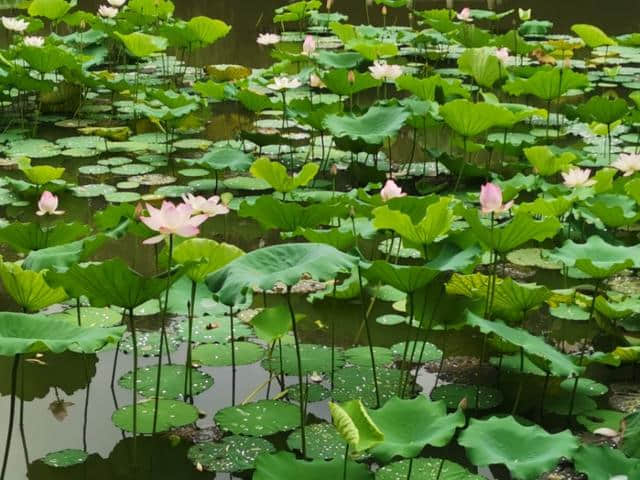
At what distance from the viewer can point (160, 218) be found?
1774 mm

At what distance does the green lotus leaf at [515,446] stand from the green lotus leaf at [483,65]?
103 inches

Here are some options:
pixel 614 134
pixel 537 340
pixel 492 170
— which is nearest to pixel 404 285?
pixel 537 340

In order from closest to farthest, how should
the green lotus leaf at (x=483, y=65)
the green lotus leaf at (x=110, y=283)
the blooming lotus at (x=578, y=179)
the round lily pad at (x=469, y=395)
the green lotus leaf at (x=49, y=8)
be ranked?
the green lotus leaf at (x=110, y=283)
the round lily pad at (x=469, y=395)
the blooming lotus at (x=578, y=179)
the green lotus leaf at (x=483, y=65)
the green lotus leaf at (x=49, y=8)

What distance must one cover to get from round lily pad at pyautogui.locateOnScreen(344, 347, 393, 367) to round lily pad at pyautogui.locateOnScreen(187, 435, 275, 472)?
426mm

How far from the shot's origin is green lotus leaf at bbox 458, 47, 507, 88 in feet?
13.3

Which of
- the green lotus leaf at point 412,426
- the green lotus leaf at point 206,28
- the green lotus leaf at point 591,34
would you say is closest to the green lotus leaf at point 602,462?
the green lotus leaf at point 412,426

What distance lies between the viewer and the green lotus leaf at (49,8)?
5.43m

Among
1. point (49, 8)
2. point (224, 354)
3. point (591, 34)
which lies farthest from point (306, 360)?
point (49, 8)

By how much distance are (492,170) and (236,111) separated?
5.14 ft

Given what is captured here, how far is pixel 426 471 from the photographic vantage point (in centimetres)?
186

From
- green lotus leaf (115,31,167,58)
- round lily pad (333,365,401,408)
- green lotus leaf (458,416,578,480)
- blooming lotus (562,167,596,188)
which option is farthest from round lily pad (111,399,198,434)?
green lotus leaf (115,31,167,58)

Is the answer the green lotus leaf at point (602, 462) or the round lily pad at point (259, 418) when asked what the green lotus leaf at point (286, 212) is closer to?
the round lily pad at point (259, 418)

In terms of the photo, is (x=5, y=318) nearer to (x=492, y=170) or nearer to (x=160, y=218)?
(x=160, y=218)

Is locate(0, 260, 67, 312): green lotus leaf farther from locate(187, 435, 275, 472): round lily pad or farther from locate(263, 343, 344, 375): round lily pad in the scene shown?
locate(263, 343, 344, 375): round lily pad
